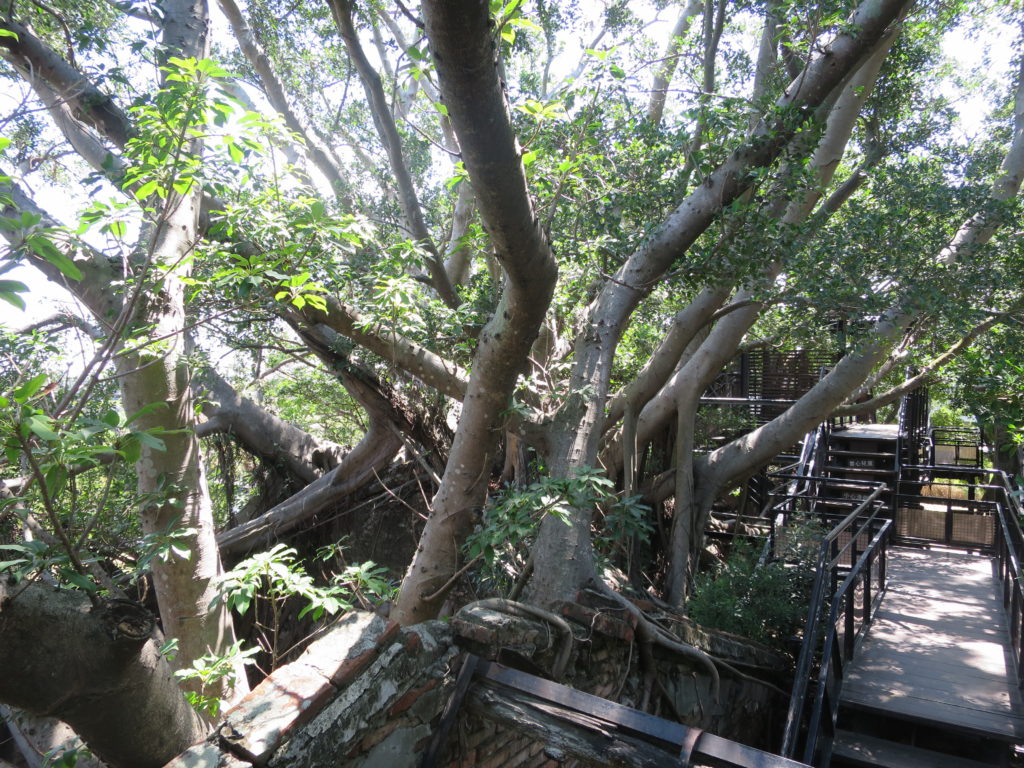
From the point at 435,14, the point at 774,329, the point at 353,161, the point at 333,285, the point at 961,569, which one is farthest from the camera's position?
the point at 353,161

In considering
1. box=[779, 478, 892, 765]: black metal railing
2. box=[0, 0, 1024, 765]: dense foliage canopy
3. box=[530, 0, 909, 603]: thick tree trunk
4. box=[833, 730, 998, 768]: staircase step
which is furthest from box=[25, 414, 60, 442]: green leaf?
Result: box=[833, 730, 998, 768]: staircase step

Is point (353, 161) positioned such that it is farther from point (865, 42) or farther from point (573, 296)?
point (865, 42)

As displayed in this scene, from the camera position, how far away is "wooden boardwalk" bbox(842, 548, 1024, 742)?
14.9ft

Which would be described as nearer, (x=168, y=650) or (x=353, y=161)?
(x=168, y=650)

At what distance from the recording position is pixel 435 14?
6.14 feet

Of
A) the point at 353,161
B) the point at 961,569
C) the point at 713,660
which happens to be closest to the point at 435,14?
the point at 713,660

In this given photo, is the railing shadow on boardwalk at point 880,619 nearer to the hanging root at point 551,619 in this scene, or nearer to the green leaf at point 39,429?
the hanging root at point 551,619

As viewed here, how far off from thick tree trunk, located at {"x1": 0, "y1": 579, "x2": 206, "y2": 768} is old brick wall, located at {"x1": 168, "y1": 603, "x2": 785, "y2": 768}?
0.48 ft

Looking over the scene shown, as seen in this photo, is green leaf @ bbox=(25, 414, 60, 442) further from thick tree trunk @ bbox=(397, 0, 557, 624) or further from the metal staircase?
the metal staircase

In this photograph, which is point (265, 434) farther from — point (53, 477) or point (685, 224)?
point (53, 477)

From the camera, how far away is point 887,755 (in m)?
4.51

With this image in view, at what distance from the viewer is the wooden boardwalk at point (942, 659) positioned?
4539 mm

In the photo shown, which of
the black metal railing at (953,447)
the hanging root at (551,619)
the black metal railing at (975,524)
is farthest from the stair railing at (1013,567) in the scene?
the black metal railing at (953,447)

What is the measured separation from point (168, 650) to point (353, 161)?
9.29 m
